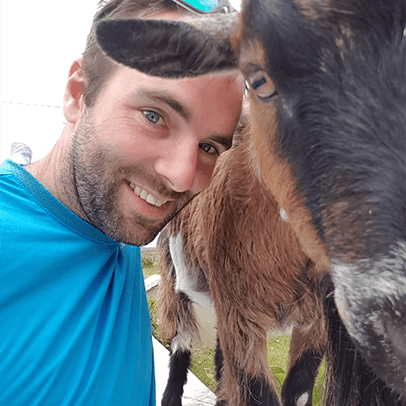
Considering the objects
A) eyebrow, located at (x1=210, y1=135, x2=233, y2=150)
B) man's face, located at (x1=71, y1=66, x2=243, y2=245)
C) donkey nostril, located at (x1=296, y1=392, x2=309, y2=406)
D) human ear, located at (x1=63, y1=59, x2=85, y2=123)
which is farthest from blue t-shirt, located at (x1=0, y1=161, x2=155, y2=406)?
donkey nostril, located at (x1=296, y1=392, x2=309, y2=406)

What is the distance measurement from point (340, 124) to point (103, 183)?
2.38 feet

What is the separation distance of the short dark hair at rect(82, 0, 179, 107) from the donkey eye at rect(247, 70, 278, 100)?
0.40 m

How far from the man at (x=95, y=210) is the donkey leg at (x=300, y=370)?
A: 1.22 metres

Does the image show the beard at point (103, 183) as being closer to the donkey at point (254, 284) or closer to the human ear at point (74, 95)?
the human ear at point (74, 95)

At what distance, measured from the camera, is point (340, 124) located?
0.83 m

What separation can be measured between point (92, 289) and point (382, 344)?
0.86 m

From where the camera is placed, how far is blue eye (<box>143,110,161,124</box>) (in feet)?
3.59

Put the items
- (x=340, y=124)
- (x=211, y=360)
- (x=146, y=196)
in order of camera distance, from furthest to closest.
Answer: (x=211, y=360) < (x=146, y=196) < (x=340, y=124)

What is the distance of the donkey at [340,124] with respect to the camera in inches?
28.4

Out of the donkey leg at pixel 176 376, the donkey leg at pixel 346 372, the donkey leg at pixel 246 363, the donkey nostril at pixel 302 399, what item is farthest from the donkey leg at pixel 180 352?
the donkey leg at pixel 346 372

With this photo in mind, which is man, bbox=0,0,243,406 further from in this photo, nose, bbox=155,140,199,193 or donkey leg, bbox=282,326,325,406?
donkey leg, bbox=282,326,325,406

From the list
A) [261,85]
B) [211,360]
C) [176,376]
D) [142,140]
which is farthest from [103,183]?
[211,360]

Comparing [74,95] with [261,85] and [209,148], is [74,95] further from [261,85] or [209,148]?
[261,85]

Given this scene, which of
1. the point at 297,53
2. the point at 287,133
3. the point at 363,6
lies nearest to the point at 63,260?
the point at 287,133
